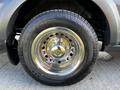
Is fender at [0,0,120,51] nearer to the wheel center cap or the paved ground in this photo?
the paved ground

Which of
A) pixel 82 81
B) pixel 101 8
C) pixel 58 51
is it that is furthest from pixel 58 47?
pixel 101 8


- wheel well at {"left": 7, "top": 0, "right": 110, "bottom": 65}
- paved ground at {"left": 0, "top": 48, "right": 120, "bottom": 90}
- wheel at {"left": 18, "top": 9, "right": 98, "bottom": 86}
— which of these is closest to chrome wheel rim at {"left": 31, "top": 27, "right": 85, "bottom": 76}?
wheel at {"left": 18, "top": 9, "right": 98, "bottom": 86}

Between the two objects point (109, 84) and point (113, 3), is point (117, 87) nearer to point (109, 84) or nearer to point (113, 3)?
point (109, 84)

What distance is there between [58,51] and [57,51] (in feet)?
0.04

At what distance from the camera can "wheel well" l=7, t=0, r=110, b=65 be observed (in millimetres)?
3776

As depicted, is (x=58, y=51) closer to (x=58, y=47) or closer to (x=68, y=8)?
(x=58, y=47)

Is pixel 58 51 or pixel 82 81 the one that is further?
pixel 82 81

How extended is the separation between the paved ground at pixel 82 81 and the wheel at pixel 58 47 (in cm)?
12

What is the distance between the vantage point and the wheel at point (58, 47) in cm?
359

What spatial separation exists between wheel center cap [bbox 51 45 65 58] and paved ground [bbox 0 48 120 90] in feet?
1.26

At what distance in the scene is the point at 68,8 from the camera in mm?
4031

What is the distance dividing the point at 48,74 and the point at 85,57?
46cm

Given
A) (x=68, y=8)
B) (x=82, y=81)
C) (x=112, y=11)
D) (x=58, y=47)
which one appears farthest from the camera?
(x=68, y=8)

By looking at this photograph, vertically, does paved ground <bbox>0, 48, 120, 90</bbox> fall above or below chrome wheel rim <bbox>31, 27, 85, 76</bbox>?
below
